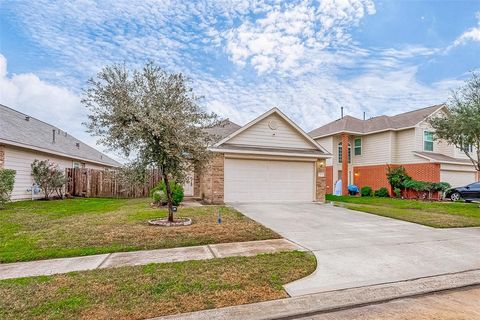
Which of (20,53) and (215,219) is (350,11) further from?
(20,53)

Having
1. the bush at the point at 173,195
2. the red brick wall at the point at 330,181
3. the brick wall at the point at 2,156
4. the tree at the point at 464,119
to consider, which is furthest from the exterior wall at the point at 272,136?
the brick wall at the point at 2,156

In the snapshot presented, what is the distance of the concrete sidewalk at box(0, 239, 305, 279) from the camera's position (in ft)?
16.3

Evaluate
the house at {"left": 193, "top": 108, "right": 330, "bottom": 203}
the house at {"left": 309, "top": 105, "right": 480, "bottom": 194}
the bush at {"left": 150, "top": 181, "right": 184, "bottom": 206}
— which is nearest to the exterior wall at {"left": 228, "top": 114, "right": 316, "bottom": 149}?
the house at {"left": 193, "top": 108, "right": 330, "bottom": 203}

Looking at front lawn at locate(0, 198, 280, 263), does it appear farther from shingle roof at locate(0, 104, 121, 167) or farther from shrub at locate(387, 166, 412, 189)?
shrub at locate(387, 166, 412, 189)

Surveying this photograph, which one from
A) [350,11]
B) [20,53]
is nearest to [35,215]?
[20,53]

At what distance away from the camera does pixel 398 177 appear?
2088cm

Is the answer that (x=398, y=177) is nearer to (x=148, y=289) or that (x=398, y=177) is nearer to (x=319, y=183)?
(x=319, y=183)

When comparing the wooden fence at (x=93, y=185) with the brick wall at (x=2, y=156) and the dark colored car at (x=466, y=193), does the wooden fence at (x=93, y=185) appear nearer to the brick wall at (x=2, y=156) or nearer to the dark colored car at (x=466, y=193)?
the brick wall at (x=2, y=156)

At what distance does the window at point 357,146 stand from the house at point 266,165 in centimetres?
976

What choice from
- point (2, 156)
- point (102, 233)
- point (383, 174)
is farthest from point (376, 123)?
point (2, 156)

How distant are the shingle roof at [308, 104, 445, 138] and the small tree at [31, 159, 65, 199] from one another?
63.3 ft

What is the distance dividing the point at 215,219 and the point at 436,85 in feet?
67.6

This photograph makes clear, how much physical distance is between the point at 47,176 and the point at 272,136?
12.3 meters

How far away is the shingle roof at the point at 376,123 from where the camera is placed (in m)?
21.6
